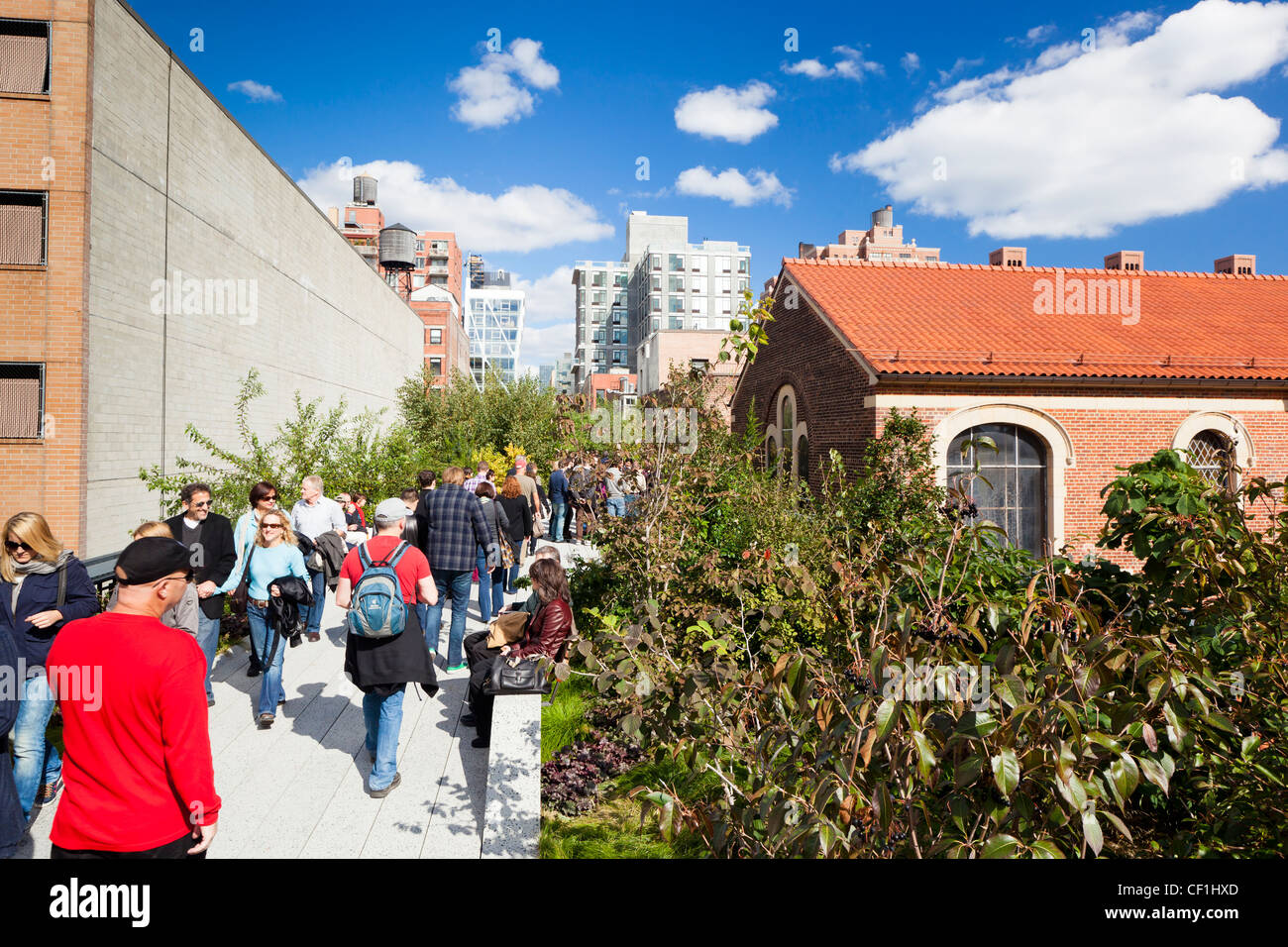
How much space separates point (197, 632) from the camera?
591cm

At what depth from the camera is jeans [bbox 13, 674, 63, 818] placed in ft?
14.4

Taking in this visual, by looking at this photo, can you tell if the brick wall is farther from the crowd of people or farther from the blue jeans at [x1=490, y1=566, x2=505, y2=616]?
the blue jeans at [x1=490, y1=566, x2=505, y2=616]

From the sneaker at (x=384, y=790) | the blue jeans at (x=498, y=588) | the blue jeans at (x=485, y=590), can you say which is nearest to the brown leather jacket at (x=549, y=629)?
the sneaker at (x=384, y=790)

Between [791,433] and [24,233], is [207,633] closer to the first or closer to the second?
[24,233]

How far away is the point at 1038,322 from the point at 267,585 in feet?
58.0

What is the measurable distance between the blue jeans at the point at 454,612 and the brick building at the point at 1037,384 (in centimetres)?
770

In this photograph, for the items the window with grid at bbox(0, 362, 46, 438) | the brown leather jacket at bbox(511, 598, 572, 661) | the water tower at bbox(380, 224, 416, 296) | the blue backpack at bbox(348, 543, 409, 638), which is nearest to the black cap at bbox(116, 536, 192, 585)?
the blue backpack at bbox(348, 543, 409, 638)

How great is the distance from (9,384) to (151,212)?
351cm

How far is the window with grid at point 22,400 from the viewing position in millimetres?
10438

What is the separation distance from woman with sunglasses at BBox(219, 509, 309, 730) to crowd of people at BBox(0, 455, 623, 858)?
0.02m

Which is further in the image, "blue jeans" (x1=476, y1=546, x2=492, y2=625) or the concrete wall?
the concrete wall

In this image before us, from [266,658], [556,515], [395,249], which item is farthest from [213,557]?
[395,249]

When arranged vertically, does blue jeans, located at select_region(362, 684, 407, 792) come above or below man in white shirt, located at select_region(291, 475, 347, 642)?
below
